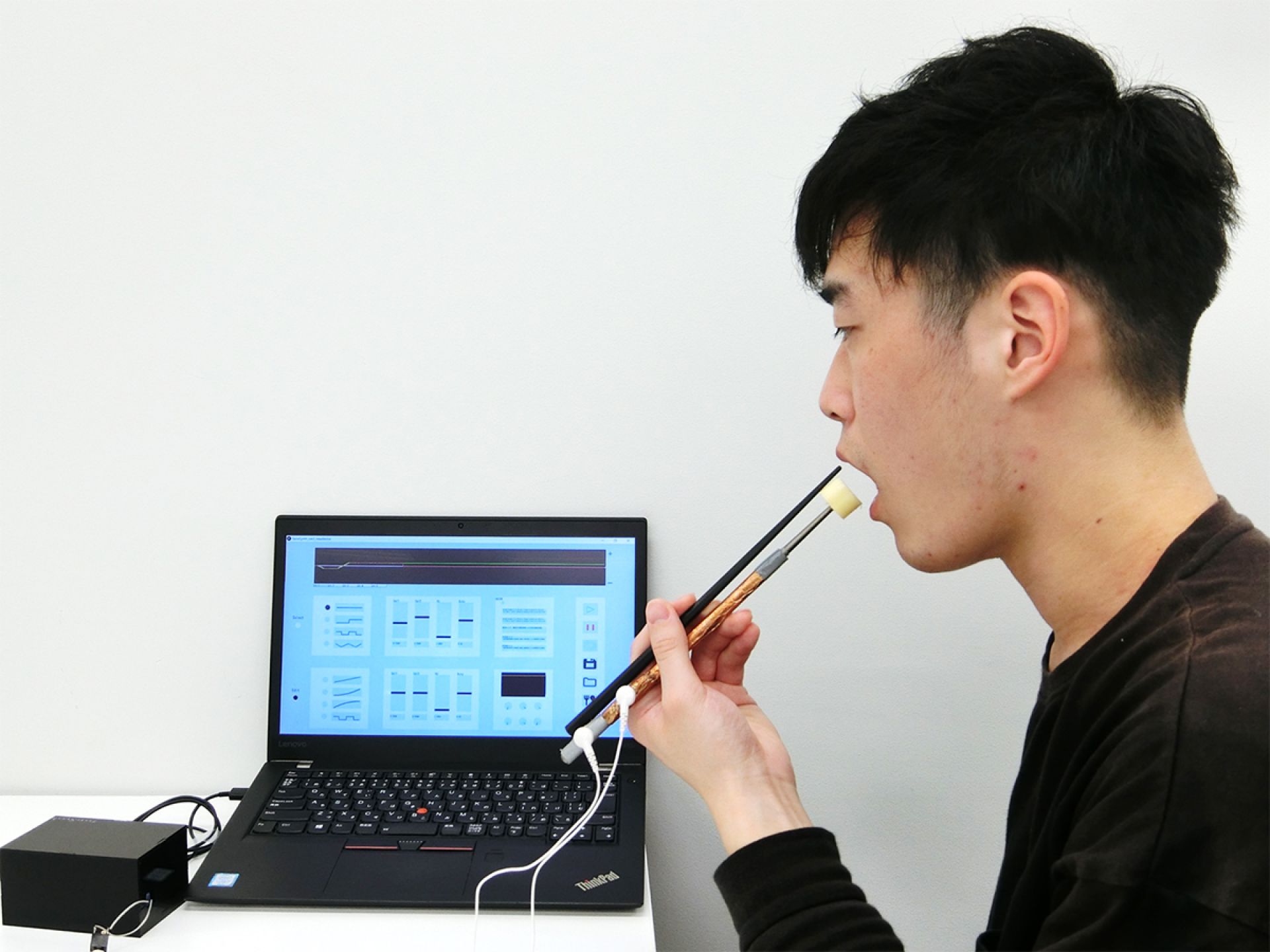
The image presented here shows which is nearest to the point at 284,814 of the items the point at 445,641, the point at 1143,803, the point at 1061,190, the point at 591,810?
the point at 445,641

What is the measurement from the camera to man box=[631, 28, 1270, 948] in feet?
2.02

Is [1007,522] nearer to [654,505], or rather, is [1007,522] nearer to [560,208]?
[654,505]

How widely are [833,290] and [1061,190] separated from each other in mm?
180

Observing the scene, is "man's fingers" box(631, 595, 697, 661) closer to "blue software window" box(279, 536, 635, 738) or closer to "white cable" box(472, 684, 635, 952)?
"white cable" box(472, 684, 635, 952)

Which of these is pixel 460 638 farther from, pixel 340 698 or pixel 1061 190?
pixel 1061 190

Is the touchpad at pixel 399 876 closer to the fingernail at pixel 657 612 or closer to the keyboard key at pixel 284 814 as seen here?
the keyboard key at pixel 284 814

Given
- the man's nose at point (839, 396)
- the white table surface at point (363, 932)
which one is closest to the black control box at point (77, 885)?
the white table surface at point (363, 932)

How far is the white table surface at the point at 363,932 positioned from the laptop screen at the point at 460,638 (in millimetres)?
256

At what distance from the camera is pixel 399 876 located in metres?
0.88

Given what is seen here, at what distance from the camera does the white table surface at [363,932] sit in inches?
31.9

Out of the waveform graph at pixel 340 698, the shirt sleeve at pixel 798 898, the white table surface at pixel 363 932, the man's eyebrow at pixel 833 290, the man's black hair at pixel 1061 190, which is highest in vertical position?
the man's black hair at pixel 1061 190

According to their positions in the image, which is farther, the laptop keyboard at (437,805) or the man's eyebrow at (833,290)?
the laptop keyboard at (437,805)

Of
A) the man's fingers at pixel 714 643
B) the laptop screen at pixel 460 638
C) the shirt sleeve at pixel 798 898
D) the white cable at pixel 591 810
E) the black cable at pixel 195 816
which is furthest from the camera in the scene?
the laptop screen at pixel 460 638

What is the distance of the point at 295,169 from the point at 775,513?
0.67 meters
